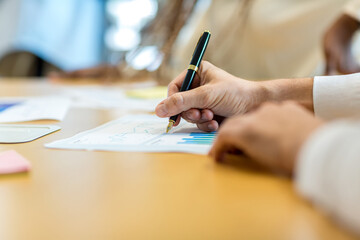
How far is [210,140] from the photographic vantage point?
0.53 metres

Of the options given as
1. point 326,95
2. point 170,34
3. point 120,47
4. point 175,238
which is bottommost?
point 175,238

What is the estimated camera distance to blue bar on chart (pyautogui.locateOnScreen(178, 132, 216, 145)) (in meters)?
0.52

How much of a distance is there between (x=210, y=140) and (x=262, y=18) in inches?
40.9

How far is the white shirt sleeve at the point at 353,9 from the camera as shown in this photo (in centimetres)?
124

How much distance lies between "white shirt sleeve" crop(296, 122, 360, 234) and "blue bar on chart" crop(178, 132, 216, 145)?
0.27 metres

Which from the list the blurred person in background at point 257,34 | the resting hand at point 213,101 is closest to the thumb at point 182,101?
the resting hand at point 213,101

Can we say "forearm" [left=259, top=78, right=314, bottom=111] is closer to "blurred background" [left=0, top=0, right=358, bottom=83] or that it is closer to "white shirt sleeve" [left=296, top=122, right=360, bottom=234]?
"white shirt sleeve" [left=296, top=122, right=360, bottom=234]

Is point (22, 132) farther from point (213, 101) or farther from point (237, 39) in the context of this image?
point (237, 39)

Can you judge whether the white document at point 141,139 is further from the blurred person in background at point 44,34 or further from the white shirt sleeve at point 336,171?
the blurred person in background at point 44,34

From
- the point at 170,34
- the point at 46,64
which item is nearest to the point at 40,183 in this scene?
the point at 170,34

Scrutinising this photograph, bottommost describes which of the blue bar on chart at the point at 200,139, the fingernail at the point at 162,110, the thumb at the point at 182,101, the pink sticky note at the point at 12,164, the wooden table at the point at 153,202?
the wooden table at the point at 153,202

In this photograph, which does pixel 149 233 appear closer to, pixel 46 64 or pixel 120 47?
pixel 46 64

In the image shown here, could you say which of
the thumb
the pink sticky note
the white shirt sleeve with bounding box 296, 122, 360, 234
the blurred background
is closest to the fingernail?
the thumb

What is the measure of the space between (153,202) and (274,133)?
118mm
